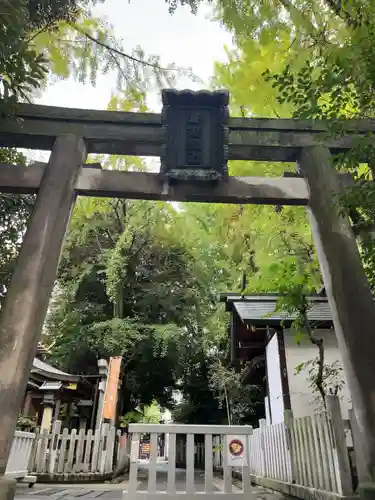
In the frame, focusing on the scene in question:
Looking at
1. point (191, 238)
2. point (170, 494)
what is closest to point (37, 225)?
point (170, 494)

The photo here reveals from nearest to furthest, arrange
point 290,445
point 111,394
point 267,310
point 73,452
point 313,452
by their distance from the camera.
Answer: point 313,452, point 290,445, point 267,310, point 73,452, point 111,394

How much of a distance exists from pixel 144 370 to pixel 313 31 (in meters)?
16.0

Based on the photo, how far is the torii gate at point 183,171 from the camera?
4.39 m

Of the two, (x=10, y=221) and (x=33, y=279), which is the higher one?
(x=10, y=221)

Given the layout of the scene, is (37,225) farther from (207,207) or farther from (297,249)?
(207,207)

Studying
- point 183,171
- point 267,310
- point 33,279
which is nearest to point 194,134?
point 183,171

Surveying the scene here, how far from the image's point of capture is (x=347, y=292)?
4293 millimetres

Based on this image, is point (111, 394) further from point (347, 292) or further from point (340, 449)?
point (347, 292)

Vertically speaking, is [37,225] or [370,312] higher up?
[37,225]

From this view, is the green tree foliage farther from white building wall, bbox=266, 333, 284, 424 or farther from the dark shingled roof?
white building wall, bbox=266, 333, 284, 424

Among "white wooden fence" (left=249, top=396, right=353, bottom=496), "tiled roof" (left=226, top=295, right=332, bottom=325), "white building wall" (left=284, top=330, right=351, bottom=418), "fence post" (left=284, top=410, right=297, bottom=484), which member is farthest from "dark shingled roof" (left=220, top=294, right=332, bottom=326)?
"white wooden fence" (left=249, top=396, right=353, bottom=496)

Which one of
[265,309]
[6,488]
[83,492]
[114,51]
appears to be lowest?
[83,492]

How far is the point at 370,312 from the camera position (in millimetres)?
4172

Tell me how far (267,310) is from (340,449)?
214 inches
